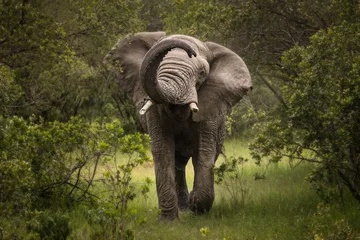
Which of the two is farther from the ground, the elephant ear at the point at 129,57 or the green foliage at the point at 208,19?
the green foliage at the point at 208,19

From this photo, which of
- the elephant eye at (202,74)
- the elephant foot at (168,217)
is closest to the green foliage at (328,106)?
the elephant eye at (202,74)

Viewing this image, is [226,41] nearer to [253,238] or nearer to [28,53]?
[28,53]

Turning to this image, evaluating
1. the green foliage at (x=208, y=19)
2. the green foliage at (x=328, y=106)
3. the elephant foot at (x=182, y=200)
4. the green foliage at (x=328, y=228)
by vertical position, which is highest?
the green foliage at (x=208, y=19)

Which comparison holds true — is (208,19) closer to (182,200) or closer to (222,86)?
(182,200)

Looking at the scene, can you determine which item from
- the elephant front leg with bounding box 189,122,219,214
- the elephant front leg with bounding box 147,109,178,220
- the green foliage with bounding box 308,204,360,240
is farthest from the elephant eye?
the green foliage with bounding box 308,204,360,240

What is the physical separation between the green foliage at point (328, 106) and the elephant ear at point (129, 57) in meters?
2.28

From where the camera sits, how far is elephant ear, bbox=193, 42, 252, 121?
34.8ft

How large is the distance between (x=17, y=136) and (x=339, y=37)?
14.5 feet

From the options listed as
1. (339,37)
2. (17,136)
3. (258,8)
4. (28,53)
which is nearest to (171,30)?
(258,8)

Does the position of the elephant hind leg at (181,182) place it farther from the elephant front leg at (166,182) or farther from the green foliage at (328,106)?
the green foliage at (328,106)

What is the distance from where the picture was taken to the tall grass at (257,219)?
876 centimetres

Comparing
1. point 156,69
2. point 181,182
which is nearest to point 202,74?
point 156,69

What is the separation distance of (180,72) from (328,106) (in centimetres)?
193

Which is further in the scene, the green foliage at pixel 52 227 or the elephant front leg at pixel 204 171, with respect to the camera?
the elephant front leg at pixel 204 171
